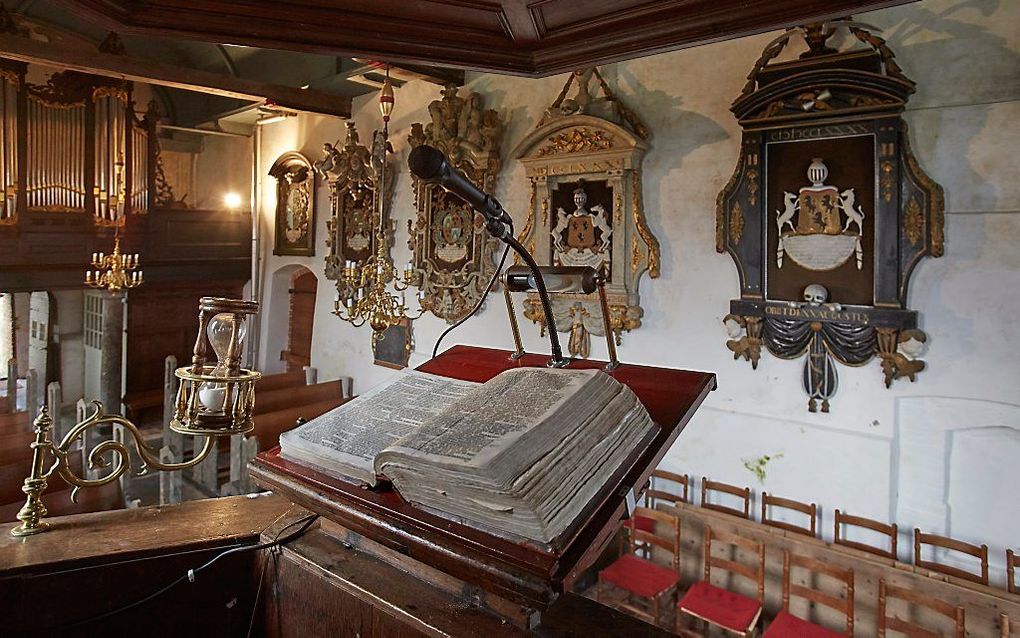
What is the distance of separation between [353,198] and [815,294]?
15.6 feet

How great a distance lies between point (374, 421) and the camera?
3.66 ft

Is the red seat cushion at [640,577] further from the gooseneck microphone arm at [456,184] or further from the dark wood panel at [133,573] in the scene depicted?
the gooseneck microphone arm at [456,184]

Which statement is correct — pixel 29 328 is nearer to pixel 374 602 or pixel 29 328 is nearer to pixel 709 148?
pixel 709 148

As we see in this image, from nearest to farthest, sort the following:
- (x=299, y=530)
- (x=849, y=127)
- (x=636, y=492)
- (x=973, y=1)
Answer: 1. (x=636, y=492)
2. (x=299, y=530)
3. (x=973, y=1)
4. (x=849, y=127)

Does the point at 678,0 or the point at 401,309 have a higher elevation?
the point at 678,0

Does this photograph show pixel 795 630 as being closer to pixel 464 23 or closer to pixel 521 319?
pixel 521 319

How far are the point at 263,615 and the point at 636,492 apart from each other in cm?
87

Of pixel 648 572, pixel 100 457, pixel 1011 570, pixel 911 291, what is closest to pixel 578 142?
pixel 911 291

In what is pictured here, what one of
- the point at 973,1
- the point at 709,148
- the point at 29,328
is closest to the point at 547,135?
the point at 709,148

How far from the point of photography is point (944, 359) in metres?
3.45

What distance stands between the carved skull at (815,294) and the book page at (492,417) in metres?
3.09

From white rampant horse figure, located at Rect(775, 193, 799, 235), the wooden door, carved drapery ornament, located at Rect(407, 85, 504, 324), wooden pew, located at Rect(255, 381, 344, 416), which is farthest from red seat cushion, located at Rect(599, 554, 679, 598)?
the wooden door

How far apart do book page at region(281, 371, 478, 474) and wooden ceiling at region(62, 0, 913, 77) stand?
2.14 ft

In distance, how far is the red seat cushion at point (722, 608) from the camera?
10.4 ft
